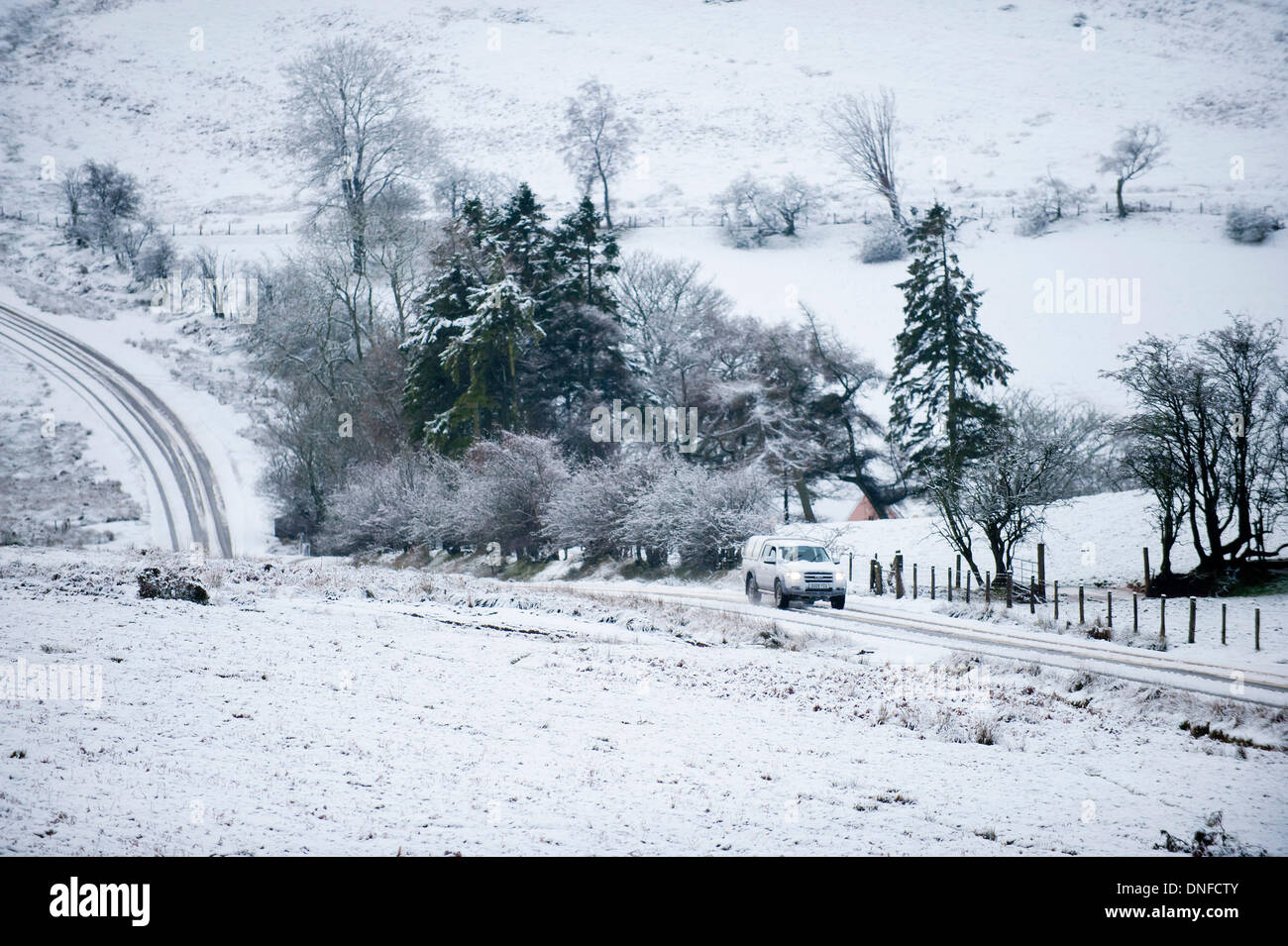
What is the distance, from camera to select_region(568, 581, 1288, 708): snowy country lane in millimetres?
15734

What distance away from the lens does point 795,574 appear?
26609 millimetres

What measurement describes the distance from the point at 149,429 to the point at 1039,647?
166 ft

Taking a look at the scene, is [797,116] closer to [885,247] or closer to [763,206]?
[763,206]

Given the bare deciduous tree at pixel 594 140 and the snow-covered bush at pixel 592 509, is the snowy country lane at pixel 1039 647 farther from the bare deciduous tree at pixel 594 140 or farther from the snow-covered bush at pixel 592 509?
the bare deciduous tree at pixel 594 140

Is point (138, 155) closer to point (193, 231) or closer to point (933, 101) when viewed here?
point (193, 231)

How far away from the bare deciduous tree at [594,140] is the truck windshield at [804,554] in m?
61.7

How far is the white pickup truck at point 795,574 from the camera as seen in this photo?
26625mm

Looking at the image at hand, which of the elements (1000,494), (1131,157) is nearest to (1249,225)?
(1131,157)

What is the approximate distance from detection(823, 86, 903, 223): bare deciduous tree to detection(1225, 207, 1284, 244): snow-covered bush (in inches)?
1078

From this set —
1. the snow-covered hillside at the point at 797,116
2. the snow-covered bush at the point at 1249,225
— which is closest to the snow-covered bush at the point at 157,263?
the snow-covered hillside at the point at 797,116

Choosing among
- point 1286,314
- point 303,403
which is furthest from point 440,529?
point 1286,314

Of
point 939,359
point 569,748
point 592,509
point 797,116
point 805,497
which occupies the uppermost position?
point 797,116

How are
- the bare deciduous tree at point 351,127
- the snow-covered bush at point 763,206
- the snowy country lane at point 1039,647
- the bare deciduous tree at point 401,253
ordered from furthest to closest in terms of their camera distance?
the snow-covered bush at point 763,206
the bare deciduous tree at point 351,127
the bare deciduous tree at point 401,253
the snowy country lane at point 1039,647

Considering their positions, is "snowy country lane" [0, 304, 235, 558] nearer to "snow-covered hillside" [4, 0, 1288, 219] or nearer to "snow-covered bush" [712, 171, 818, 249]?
"snow-covered hillside" [4, 0, 1288, 219]
